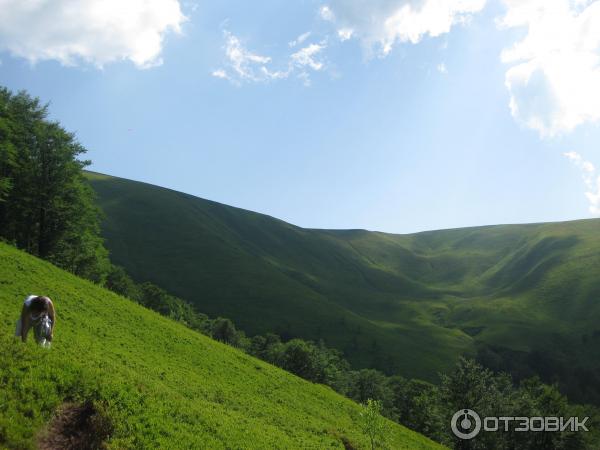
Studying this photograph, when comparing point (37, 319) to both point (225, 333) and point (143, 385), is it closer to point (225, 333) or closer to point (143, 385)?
point (143, 385)

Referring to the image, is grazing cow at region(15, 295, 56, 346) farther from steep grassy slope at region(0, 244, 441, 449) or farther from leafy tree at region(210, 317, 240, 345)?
leafy tree at region(210, 317, 240, 345)

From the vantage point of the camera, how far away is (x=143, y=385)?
2042cm

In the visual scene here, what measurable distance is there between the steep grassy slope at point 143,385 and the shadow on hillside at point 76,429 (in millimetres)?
296

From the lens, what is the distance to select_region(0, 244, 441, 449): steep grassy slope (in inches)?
624

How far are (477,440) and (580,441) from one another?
21.0 metres

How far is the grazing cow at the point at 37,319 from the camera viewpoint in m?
18.4

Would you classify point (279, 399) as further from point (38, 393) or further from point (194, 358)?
point (38, 393)

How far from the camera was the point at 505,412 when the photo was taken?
80062 millimetres

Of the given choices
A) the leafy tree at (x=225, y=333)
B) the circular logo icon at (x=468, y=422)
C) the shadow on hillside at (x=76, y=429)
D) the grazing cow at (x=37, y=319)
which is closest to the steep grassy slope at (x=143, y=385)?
the shadow on hillside at (x=76, y=429)

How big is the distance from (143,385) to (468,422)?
65.6 meters

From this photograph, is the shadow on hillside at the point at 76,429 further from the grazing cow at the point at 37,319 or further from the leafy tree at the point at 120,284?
the leafy tree at the point at 120,284

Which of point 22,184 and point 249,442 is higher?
point 22,184

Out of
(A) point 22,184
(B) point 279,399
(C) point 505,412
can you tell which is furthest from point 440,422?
(A) point 22,184

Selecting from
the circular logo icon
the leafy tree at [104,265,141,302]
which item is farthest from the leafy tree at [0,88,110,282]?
the leafy tree at [104,265,141,302]
